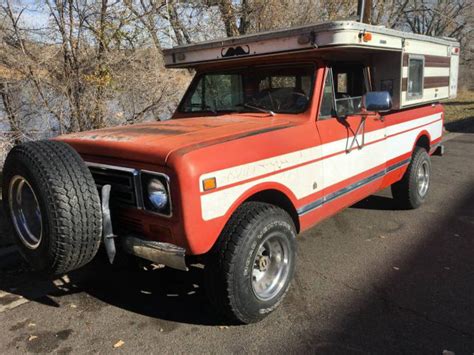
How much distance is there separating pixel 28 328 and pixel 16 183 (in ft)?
3.46

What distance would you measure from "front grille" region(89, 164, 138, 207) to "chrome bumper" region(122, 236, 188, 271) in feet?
0.84

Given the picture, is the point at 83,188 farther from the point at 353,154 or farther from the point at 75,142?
the point at 353,154

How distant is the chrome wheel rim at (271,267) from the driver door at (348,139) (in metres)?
0.73

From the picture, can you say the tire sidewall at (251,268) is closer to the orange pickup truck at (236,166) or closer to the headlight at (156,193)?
the orange pickup truck at (236,166)

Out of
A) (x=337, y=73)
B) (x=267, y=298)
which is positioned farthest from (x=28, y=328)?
(x=337, y=73)

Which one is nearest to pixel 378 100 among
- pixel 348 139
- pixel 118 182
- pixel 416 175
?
pixel 348 139

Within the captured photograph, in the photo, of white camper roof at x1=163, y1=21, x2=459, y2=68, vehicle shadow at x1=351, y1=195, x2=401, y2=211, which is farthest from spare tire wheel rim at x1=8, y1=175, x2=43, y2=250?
vehicle shadow at x1=351, y1=195, x2=401, y2=211

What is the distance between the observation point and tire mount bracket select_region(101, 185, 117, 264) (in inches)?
116

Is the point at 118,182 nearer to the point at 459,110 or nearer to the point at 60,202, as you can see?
the point at 60,202

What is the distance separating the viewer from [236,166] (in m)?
2.92

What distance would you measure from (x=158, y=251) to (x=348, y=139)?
2.12m

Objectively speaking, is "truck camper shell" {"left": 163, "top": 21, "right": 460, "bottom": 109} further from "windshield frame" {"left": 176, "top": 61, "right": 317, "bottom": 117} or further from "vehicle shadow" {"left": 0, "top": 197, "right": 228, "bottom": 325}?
"vehicle shadow" {"left": 0, "top": 197, "right": 228, "bottom": 325}

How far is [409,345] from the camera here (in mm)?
2895

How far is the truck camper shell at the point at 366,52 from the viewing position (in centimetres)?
362
